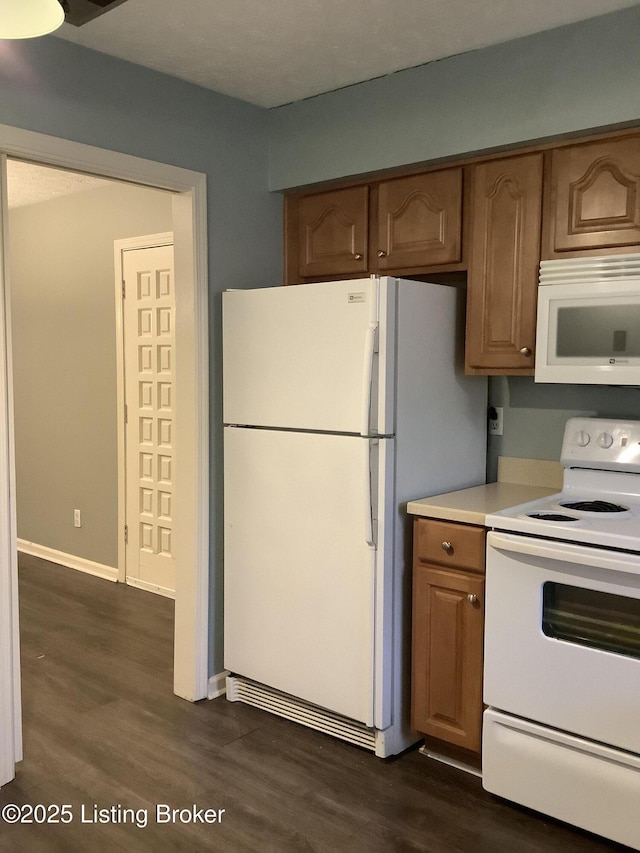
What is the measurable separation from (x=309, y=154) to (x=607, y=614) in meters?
2.13

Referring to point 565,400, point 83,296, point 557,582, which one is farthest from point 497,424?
point 83,296

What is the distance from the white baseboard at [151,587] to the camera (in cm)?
443

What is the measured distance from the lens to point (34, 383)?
5.30m

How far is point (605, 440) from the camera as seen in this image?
264 centimetres

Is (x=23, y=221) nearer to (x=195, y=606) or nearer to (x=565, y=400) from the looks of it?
(x=195, y=606)

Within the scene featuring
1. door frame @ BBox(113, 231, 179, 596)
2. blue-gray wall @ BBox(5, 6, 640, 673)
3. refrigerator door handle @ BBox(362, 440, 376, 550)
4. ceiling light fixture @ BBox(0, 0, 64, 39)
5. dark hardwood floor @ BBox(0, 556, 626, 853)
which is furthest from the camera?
door frame @ BBox(113, 231, 179, 596)

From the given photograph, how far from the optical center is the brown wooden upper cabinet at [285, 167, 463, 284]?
286cm

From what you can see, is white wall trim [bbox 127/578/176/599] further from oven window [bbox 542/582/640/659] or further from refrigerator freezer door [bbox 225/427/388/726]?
oven window [bbox 542/582/640/659]

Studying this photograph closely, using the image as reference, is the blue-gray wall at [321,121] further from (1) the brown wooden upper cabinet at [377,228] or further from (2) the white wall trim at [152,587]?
(2) the white wall trim at [152,587]

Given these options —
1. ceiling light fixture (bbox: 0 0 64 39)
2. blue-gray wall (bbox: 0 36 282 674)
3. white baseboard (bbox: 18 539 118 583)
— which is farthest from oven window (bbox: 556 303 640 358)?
white baseboard (bbox: 18 539 118 583)

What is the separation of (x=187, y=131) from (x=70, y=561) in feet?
→ 10.3

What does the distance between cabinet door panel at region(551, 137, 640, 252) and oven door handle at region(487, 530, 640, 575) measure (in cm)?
99

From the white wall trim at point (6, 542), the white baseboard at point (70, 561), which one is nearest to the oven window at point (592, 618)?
the white wall trim at point (6, 542)

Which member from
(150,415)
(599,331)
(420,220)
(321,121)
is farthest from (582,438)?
(150,415)
